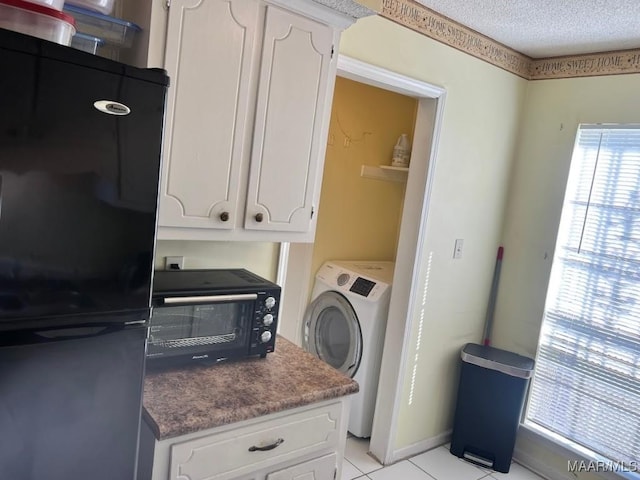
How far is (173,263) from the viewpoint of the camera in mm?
1831

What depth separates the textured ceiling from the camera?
2.07 meters

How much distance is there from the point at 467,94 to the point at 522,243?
1013 millimetres

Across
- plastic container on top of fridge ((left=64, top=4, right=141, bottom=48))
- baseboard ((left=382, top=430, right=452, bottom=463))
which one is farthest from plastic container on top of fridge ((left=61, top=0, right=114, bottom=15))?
baseboard ((left=382, top=430, right=452, bottom=463))

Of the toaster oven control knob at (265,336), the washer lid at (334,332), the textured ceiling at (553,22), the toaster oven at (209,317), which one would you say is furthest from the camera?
the washer lid at (334,332)

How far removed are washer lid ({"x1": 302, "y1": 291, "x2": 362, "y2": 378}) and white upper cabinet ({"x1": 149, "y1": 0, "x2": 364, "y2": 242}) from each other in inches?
50.7

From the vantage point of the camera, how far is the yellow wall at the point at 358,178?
10.8 feet

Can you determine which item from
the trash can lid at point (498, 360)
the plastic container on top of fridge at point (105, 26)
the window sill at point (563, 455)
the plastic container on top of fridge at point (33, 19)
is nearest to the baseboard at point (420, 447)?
the window sill at point (563, 455)

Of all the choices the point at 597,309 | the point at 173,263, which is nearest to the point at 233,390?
the point at 173,263

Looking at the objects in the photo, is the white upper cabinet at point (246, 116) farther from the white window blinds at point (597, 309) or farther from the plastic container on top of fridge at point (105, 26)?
the white window blinds at point (597, 309)

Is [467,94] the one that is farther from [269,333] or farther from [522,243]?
[269,333]

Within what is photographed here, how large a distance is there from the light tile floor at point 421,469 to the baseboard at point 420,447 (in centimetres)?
3

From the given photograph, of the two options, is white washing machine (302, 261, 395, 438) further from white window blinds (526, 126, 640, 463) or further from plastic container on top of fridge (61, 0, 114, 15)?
plastic container on top of fridge (61, 0, 114, 15)

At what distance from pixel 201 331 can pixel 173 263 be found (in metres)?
0.32

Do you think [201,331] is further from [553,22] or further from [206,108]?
[553,22]
